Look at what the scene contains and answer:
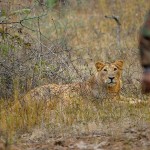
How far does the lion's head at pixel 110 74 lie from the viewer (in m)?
9.57

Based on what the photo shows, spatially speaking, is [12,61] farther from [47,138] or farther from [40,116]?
[47,138]

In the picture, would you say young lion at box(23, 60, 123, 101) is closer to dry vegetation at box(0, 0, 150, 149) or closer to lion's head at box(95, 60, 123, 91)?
lion's head at box(95, 60, 123, 91)

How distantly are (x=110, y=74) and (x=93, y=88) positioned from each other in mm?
707

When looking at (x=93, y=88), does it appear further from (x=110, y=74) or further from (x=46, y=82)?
(x=46, y=82)

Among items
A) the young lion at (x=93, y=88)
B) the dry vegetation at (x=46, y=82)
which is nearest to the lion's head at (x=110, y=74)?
the young lion at (x=93, y=88)

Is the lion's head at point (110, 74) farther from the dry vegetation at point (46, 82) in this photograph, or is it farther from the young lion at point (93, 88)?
the dry vegetation at point (46, 82)

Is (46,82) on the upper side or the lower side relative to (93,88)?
upper

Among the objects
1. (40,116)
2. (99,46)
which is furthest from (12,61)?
(99,46)

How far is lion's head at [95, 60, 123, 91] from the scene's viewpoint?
957 cm

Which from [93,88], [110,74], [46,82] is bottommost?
[93,88]

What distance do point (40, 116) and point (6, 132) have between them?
0.76 metres

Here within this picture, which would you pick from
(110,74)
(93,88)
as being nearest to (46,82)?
(93,88)

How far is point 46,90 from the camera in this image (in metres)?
8.44

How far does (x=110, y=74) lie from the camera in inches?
380
